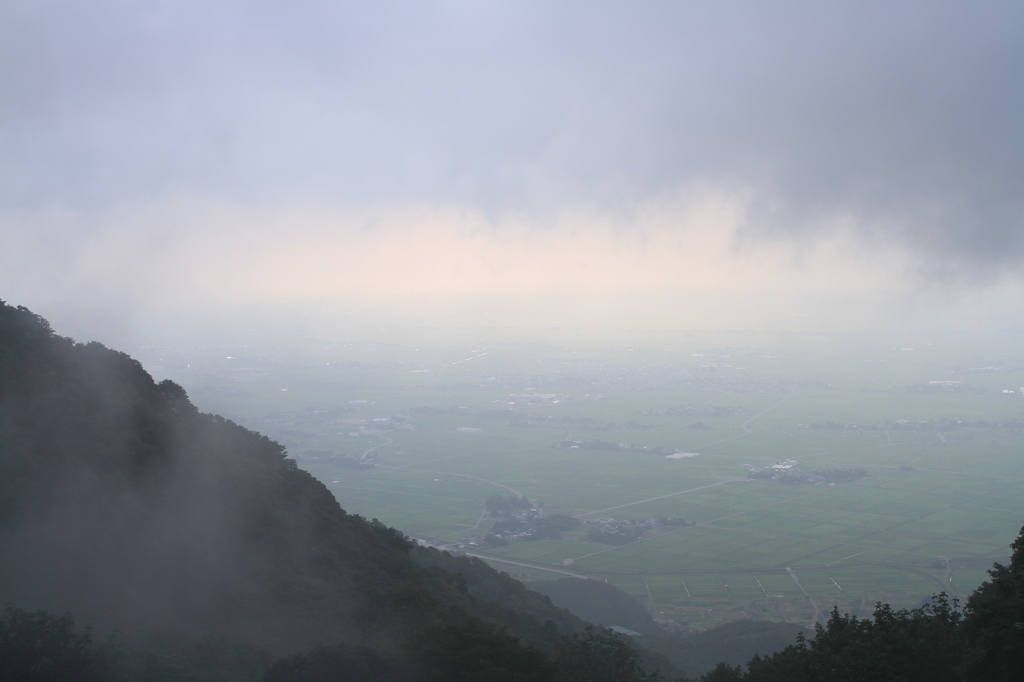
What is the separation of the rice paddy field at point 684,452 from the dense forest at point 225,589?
52.2 feet

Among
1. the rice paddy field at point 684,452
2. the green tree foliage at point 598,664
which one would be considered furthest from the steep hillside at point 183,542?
the rice paddy field at point 684,452

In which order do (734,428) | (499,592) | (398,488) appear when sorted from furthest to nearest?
(734,428) → (398,488) → (499,592)

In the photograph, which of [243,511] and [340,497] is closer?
[243,511]

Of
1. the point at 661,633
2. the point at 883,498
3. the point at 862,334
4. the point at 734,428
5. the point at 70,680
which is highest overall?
the point at 862,334

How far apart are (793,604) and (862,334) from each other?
139 metres

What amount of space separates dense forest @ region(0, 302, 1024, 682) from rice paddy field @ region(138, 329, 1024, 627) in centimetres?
1592

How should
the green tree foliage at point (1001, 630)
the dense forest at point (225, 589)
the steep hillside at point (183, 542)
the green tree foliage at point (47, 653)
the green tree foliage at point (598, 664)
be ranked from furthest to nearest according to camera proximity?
the green tree foliage at point (598, 664) → the steep hillside at point (183, 542) → the dense forest at point (225, 589) → the green tree foliage at point (47, 653) → the green tree foliage at point (1001, 630)

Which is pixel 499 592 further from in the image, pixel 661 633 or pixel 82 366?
pixel 82 366

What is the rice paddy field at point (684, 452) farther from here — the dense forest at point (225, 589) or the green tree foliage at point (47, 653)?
the green tree foliage at point (47, 653)

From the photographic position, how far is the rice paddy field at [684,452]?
36.7 meters

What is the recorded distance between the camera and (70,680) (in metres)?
11.3

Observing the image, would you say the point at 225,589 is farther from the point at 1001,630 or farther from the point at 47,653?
the point at 1001,630

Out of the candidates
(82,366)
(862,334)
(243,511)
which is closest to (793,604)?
(243,511)

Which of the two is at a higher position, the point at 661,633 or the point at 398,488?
the point at 398,488
